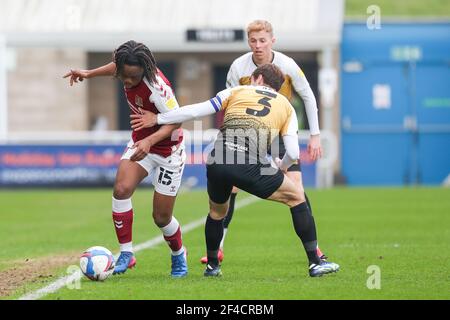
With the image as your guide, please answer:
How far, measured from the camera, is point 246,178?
9188mm

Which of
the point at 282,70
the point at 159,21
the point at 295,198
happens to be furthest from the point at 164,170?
the point at 159,21

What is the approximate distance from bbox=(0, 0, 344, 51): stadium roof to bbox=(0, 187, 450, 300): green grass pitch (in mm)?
6250

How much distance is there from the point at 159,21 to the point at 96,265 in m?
21.4

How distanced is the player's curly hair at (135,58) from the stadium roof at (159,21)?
1944 centimetres

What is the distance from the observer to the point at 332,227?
15742 mm

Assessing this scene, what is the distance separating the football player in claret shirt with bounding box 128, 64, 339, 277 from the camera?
9.21 meters

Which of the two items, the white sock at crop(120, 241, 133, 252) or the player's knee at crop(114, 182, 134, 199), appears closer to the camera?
the player's knee at crop(114, 182, 134, 199)

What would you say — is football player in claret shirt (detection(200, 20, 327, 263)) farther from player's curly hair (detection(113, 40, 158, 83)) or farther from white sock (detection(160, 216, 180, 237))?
player's curly hair (detection(113, 40, 158, 83))

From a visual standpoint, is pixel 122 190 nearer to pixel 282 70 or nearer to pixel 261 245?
pixel 282 70

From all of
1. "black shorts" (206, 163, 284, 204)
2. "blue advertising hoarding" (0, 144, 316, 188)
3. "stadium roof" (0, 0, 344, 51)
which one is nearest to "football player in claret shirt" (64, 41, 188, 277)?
"black shorts" (206, 163, 284, 204)

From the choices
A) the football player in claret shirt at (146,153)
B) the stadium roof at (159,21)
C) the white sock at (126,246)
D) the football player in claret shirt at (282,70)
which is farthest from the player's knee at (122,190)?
the stadium roof at (159,21)

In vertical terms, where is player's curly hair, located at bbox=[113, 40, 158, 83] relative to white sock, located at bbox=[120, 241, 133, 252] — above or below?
above

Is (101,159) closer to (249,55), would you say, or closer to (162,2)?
(162,2)
